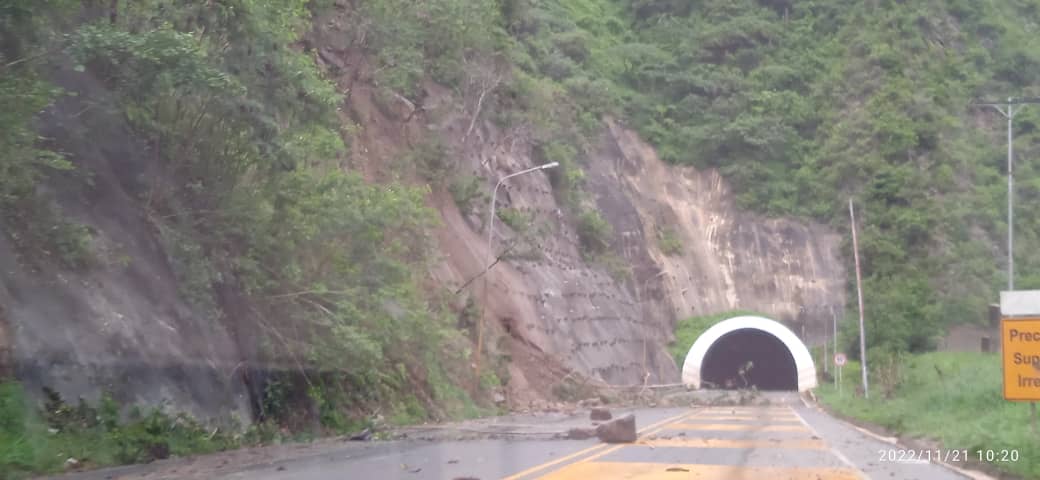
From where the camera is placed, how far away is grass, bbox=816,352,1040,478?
14.3 meters

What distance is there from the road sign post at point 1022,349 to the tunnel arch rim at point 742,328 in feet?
126

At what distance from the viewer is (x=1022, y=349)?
13.5m

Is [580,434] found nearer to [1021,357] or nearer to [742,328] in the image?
[1021,357]

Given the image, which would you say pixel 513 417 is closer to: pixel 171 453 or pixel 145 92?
pixel 171 453

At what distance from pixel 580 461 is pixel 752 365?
167 ft

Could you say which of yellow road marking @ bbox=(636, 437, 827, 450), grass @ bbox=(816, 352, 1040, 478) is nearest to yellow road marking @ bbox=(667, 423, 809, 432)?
grass @ bbox=(816, 352, 1040, 478)

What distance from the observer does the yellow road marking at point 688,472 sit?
40.6ft

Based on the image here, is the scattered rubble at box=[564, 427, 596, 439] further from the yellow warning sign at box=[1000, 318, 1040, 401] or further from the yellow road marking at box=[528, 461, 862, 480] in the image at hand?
the yellow warning sign at box=[1000, 318, 1040, 401]

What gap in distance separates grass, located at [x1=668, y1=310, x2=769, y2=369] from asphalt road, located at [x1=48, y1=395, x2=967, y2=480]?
111 feet

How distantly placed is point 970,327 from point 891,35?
32685mm

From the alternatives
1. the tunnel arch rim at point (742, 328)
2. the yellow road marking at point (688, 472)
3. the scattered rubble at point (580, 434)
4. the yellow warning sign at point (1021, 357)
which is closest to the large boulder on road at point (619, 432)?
the scattered rubble at point (580, 434)

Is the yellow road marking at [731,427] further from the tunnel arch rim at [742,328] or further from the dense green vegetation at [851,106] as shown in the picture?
the tunnel arch rim at [742,328]

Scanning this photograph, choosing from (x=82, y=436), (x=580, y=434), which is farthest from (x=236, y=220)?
(x=580, y=434)

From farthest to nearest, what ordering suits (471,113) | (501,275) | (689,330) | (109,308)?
(689,330)
(471,113)
(501,275)
(109,308)
